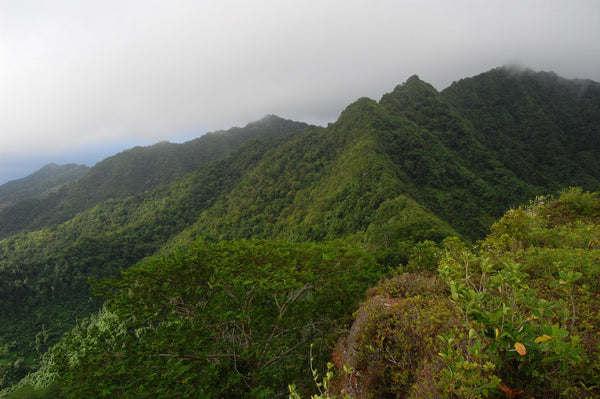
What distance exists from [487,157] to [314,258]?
78339 millimetres

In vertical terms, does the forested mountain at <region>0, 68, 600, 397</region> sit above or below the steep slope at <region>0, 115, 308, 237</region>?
below

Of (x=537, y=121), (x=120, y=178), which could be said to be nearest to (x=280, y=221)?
(x=537, y=121)

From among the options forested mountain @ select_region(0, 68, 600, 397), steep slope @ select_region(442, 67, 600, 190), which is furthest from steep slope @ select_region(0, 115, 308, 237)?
steep slope @ select_region(442, 67, 600, 190)

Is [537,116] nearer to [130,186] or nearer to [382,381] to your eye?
[382,381]

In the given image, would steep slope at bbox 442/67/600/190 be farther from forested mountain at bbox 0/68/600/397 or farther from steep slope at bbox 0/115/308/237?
steep slope at bbox 0/115/308/237

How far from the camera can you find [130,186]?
143 m

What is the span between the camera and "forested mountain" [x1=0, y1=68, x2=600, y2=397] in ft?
24.2

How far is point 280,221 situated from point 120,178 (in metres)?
131

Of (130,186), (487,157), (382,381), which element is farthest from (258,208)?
(130,186)

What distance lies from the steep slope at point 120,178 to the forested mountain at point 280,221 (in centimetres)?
108

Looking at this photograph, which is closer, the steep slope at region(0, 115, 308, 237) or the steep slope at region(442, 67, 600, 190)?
the steep slope at region(442, 67, 600, 190)

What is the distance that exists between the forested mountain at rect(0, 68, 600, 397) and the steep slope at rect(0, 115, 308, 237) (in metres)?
1.08

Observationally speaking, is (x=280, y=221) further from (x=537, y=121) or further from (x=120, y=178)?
(x=120, y=178)

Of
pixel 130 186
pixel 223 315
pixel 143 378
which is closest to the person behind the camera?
pixel 143 378
